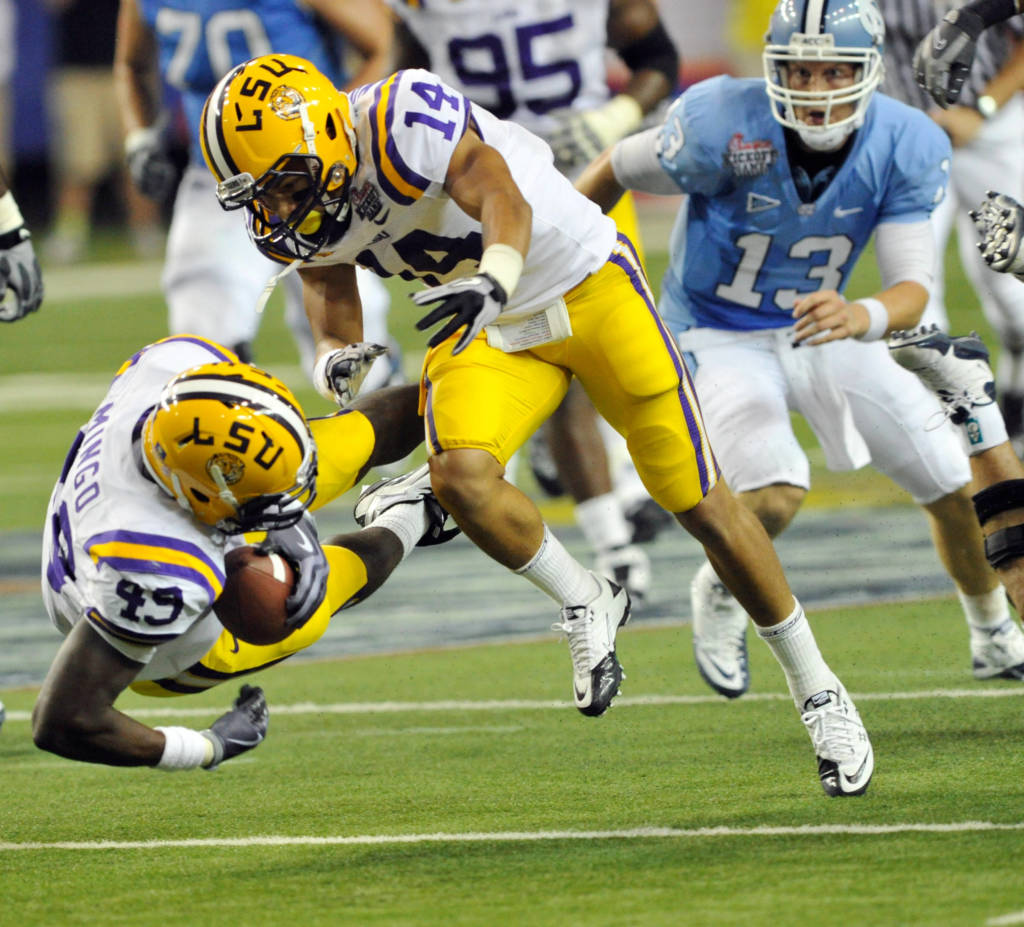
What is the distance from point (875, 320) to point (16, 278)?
2.44 meters

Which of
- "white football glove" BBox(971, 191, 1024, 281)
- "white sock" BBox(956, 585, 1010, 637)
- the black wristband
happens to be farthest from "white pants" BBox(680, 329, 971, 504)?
the black wristband

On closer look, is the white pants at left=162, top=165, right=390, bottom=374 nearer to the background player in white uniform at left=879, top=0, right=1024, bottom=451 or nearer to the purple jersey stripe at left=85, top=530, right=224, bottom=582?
the background player in white uniform at left=879, top=0, right=1024, bottom=451

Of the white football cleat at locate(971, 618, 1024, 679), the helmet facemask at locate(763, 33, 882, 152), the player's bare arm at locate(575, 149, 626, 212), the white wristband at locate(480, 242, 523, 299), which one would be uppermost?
the white wristband at locate(480, 242, 523, 299)

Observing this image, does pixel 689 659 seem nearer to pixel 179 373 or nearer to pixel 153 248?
pixel 179 373

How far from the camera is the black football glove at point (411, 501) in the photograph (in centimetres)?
517

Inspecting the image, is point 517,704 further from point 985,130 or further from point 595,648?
point 985,130

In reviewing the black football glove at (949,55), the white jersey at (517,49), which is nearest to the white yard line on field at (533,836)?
the black football glove at (949,55)

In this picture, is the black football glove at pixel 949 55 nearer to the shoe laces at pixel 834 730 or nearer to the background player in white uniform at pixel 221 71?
the shoe laces at pixel 834 730

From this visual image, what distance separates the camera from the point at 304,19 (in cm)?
777

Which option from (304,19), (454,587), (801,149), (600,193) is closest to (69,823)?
(600,193)

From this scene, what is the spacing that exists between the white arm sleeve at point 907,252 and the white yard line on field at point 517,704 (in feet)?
3.64

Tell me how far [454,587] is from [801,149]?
9.76 ft

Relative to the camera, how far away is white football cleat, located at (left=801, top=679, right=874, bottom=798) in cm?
448

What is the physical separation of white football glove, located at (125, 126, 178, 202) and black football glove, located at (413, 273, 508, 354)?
4251 mm
